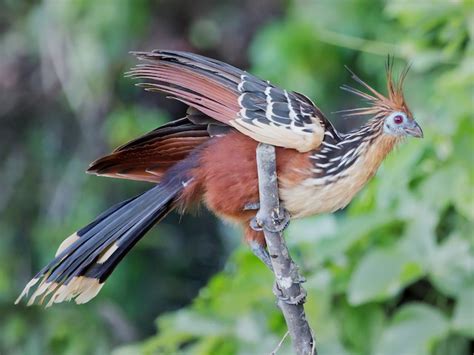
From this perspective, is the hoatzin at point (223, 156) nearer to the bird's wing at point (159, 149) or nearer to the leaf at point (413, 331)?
the bird's wing at point (159, 149)

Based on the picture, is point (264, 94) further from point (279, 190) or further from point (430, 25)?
point (430, 25)

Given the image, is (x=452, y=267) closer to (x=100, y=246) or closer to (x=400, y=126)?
(x=400, y=126)

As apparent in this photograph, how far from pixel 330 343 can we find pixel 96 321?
1.64m

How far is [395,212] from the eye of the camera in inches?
141

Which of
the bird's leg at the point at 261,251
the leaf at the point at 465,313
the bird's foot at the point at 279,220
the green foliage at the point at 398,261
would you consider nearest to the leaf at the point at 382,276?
the green foliage at the point at 398,261

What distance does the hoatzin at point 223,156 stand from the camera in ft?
8.71

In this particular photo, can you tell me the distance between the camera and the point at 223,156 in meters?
2.73

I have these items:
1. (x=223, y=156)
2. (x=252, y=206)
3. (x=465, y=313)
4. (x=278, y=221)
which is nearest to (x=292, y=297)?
(x=278, y=221)

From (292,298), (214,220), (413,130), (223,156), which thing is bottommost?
(292,298)

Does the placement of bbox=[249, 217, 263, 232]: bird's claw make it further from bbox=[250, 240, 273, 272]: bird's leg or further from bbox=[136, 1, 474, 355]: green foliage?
bbox=[136, 1, 474, 355]: green foliage

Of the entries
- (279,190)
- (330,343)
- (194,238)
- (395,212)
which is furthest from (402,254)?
(194,238)

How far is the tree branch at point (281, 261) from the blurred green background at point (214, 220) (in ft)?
1.49

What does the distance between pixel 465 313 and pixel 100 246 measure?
1333mm

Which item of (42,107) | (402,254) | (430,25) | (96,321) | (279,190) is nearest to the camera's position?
(279,190)
